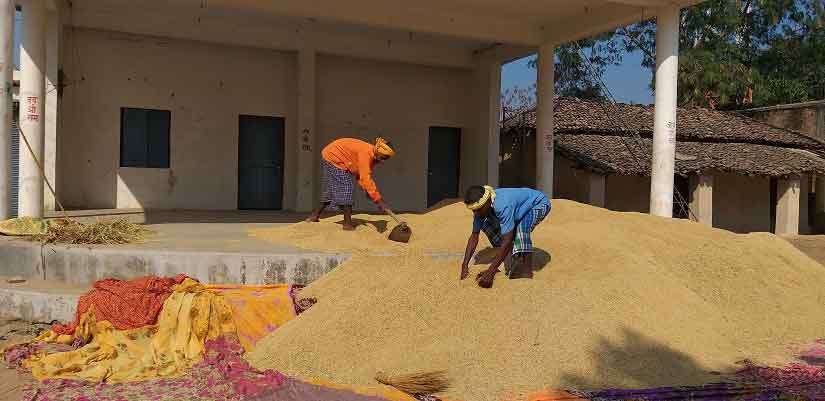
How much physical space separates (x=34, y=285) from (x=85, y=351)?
4.32 ft

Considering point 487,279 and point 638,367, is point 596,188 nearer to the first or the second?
point 487,279

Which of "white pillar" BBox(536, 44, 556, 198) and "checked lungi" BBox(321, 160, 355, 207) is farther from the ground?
"white pillar" BBox(536, 44, 556, 198)

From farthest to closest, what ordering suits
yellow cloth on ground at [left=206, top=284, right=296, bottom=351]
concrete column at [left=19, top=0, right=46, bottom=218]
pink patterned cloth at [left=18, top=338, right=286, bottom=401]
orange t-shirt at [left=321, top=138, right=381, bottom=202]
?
1. concrete column at [left=19, top=0, right=46, bottom=218]
2. orange t-shirt at [left=321, top=138, right=381, bottom=202]
3. yellow cloth on ground at [left=206, top=284, right=296, bottom=351]
4. pink patterned cloth at [left=18, top=338, right=286, bottom=401]

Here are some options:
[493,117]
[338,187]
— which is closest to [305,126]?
[493,117]

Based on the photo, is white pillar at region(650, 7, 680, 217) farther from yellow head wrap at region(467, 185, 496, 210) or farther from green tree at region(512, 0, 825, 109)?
green tree at region(512, 0, 825, 109)

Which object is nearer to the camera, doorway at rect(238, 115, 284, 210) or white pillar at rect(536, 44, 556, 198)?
white pillar at rect(536, 44, 556, 198)

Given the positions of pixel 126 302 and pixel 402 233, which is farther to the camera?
pixel 402 233

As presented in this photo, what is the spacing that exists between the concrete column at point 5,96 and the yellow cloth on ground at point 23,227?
0.30 m

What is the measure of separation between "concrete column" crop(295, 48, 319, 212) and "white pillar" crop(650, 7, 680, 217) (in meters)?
5.18

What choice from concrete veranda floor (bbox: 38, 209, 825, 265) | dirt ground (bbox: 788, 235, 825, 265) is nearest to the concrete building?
concrete veranda floor (bbox: 38, 209, 825, 265)

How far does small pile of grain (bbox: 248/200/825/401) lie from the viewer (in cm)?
365

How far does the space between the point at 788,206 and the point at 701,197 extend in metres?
2.73

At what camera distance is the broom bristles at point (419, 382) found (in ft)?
11.0

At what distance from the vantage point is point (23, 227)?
550 cm
